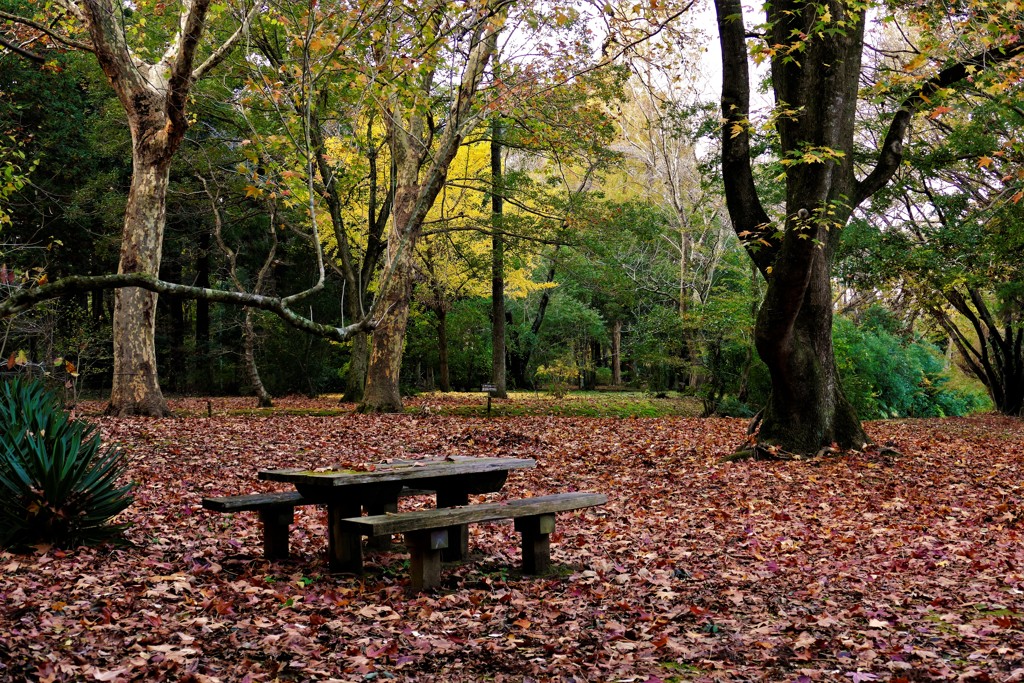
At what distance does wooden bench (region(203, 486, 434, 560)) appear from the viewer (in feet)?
19.1

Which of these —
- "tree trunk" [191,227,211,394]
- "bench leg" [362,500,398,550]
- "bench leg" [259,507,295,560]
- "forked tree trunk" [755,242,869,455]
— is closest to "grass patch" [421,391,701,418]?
"forked tree trunk" [755,242,869,455]

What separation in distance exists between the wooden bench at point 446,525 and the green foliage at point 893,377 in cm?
1444

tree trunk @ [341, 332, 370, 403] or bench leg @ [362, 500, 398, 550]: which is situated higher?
tree trunk @ [341, 332, 370, 403]

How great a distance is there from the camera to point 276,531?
6.25m

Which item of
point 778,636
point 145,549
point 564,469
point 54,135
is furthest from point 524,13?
point 54,135

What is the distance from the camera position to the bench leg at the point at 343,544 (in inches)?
235

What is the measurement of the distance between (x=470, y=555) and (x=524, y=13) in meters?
8.99

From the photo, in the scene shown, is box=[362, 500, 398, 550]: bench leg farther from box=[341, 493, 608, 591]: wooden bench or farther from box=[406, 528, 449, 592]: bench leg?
box=[406, 528, 449, 592]: bench leg

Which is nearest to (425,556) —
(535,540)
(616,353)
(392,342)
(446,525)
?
(446,525)

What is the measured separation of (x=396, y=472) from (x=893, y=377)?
915 inches

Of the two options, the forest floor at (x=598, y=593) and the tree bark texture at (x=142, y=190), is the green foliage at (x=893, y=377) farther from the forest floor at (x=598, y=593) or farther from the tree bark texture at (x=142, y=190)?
the tree bark texture at (x=142, y=190)

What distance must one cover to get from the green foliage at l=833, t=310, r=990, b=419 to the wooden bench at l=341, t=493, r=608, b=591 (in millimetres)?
14437

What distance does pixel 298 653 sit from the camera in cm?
433

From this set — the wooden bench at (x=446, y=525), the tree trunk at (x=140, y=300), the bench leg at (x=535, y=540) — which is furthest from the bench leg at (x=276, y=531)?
the tree trunk at (x=140, y=300)
